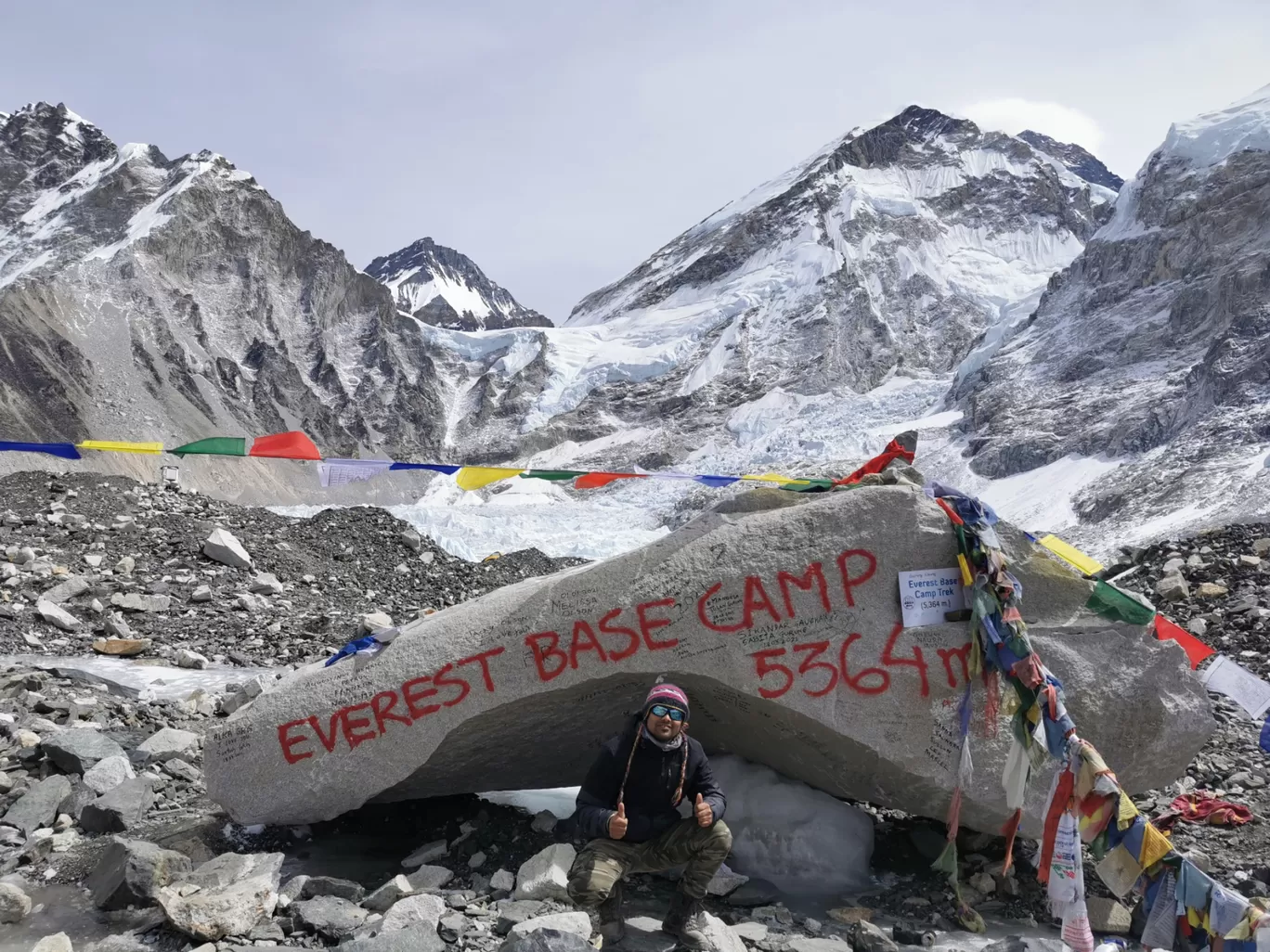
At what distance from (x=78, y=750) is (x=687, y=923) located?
4868 mm

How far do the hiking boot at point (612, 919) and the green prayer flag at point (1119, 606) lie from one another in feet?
12.1

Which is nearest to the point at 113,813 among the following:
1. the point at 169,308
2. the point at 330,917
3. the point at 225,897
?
the point at 225,897

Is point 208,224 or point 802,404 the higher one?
point 208,224

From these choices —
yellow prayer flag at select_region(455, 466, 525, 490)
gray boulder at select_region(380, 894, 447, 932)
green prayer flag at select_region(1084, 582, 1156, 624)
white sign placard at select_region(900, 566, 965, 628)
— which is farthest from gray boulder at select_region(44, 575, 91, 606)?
green prayer flag at select_region(1084, 582, 1156, 624)

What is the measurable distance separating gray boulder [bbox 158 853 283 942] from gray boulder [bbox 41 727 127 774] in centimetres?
196

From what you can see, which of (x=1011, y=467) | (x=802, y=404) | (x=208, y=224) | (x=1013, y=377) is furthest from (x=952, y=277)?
(x=208, y=224)

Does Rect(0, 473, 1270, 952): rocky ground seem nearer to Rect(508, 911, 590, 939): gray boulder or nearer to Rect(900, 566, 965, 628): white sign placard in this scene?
Rect(508, 911, 590, 939): gray boulder

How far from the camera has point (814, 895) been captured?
5930 millimetres

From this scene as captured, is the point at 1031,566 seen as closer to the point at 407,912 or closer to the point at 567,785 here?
the point at 567,785

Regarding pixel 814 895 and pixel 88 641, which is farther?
pixel 88 641

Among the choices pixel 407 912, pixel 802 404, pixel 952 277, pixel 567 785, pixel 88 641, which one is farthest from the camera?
pixel 952 277

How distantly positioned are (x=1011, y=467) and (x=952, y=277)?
68414 mm

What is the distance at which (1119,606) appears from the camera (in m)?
6.15

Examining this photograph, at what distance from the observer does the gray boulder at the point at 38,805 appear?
600 centimetres
